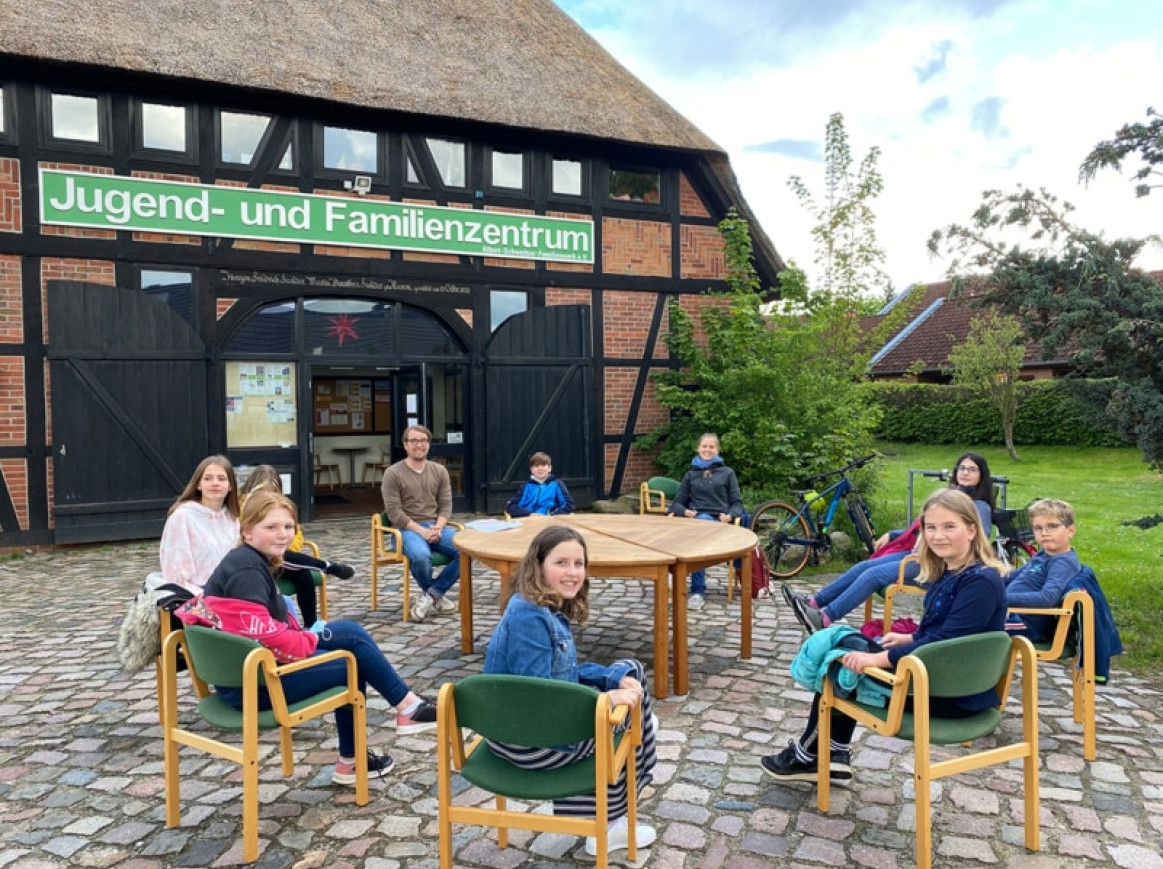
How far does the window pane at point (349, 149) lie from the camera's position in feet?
31.0

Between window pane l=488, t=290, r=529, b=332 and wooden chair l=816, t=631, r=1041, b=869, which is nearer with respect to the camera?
wooden chair l=816, t=631, r=1041, b=869

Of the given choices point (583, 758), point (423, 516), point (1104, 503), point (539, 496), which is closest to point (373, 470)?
point (539, 496)

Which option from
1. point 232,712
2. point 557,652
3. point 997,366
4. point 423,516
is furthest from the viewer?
point 997,366

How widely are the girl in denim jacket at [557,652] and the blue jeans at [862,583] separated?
1.93 m

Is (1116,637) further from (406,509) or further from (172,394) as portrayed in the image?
(172,394)

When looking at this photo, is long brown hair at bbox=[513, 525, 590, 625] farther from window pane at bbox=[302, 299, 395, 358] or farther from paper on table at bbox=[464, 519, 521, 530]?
window pane at bbox=[302, 299, 395, 358]

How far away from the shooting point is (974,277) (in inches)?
216

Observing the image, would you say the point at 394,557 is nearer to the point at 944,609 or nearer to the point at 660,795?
the point at 660,795

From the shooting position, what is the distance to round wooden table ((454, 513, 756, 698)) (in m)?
4.24

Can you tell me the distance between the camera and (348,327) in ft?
31.4

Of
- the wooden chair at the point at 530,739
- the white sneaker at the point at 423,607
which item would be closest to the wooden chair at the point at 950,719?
the wooden chair at the point at 530,739

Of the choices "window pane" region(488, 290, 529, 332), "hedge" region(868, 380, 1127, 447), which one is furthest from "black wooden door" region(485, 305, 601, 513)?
"hedge" region(868, 380, 1127, 447)

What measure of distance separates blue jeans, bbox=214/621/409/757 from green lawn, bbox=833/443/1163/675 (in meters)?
4.02

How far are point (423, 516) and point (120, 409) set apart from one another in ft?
14.0
